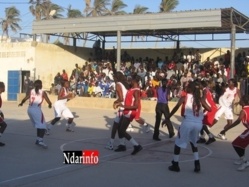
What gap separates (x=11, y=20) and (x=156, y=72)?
47.3 m

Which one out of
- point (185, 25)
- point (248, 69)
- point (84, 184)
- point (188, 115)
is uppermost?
point (185, 25)

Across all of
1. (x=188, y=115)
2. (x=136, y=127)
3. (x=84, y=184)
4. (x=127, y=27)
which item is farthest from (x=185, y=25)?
(x=84, y=184)

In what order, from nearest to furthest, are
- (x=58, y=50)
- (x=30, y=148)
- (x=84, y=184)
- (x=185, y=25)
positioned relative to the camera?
(x=84, y=184) < (x=30, y=148) < (x=185, y=25) < (x=58, y=50)

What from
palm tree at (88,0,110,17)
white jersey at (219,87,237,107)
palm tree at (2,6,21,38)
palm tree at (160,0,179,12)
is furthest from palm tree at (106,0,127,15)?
white jersey at (219,87,237,107)

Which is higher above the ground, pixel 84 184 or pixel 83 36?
pixel 83 36

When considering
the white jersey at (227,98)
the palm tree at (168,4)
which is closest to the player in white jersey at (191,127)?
the white jersey at (227,98)

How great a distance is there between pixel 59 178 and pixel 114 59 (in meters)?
23.9

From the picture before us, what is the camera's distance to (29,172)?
7.46 meters

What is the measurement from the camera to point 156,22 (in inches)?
897

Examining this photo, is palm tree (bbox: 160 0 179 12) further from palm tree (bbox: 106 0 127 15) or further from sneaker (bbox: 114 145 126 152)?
sneaker (bbox: 114 145 126 152)

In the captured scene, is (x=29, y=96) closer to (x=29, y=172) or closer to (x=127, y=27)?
(x=29, y=172)

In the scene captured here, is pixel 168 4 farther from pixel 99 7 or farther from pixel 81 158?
pixel 81 158

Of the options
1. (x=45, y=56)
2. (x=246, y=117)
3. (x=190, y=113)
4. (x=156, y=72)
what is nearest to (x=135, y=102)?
(x=190, y=113)

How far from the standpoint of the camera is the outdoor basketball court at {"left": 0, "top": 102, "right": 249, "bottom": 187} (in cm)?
700
